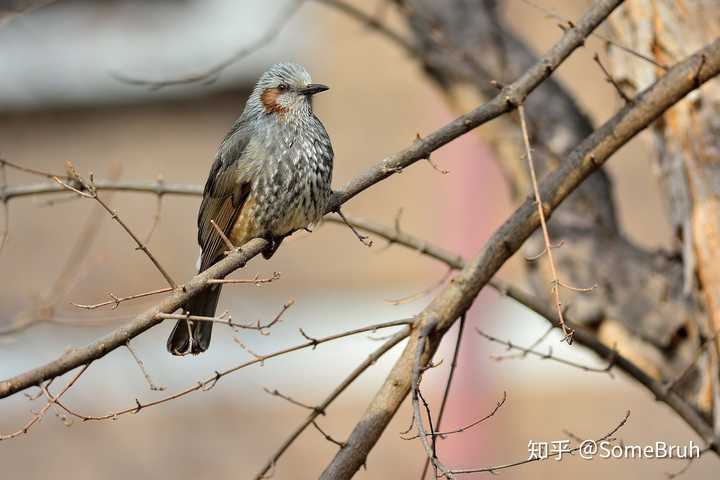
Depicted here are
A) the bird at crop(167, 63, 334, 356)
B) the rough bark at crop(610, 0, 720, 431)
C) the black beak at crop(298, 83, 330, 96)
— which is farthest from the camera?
the rough bark at crop(610, 0, 720, 431)

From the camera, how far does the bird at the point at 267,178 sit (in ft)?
12.4

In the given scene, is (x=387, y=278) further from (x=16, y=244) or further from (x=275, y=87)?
(x=275, y=87)

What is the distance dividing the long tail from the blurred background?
3.25m

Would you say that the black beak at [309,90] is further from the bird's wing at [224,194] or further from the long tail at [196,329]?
the long tail at [196,329]

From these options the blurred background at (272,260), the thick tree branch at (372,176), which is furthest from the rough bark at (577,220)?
the blurred background at (272,260)

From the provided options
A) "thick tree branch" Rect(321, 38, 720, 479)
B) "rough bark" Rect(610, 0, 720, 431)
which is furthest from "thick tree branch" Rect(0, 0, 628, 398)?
"rough bark" Rect(610, 0, 720, 431)

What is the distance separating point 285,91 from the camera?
416cm

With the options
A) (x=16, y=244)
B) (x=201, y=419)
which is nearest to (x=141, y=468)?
(x=201, y=419)

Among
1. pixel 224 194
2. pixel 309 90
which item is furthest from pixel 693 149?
pixel 224 194

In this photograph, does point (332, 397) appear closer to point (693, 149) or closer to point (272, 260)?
point (693, 149)

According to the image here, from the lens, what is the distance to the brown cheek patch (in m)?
4.14

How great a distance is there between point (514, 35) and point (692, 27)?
3.71 ft

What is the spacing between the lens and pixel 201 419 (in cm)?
800

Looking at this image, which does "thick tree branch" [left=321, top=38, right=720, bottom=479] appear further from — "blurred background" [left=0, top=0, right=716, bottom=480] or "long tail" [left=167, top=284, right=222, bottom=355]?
"blurred background" [left=0, top=0, right=716, bottom=480]
